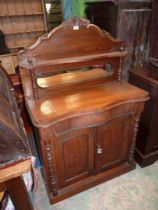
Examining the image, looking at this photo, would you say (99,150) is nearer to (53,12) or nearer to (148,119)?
(148,119)

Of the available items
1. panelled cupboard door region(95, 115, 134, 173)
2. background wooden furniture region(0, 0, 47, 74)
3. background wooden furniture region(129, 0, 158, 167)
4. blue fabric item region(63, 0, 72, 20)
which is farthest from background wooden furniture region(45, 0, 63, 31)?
panelled cupboard door region(95, 115, 134, 173)

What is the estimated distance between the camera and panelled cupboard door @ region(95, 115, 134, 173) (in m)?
1.28

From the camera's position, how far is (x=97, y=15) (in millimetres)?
1543

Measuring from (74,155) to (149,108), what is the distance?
0.73m

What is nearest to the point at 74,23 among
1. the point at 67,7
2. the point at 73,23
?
the point at 73,23

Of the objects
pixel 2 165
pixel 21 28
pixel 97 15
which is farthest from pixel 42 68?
pixel 21 28

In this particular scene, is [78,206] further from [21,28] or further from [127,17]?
[21,28]

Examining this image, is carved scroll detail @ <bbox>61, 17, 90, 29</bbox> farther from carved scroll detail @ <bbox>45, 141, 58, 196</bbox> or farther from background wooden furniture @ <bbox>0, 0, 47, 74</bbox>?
background wooden furniture @ <bbox>0, 0, 47, 74</bbox>

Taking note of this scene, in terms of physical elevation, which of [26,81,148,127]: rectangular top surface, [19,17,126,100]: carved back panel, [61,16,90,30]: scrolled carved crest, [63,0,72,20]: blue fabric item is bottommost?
[26,81,148,127]: rectangular top surface

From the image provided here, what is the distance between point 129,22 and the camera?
141 centimetres

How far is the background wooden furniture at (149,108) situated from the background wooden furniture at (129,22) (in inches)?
3.2

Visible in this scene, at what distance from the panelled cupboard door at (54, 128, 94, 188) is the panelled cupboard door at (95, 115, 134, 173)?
68mm

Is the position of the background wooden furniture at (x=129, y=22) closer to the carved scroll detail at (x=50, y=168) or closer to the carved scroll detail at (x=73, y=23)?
the carved scroll detail at (x=73, y=23)

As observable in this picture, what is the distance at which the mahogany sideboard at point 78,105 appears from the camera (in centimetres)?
109
